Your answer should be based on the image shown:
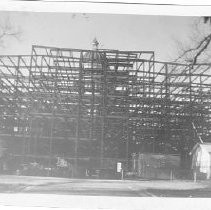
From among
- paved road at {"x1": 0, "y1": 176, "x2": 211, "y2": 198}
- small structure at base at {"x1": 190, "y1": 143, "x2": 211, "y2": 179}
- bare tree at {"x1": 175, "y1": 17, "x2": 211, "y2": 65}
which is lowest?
paved road at {"x1": 0, "y1": 176, "x2": 211, "y2": 198}

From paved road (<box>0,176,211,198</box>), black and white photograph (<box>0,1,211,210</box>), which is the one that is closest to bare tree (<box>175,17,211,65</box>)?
black and white photograph (<box>0,1,211,210</box>)

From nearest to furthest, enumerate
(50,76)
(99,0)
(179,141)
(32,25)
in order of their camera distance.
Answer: (99,0)
(32,25)
(179,141)
(50,76)

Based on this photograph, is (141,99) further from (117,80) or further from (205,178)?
(205,178)

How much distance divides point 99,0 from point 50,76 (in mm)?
6267

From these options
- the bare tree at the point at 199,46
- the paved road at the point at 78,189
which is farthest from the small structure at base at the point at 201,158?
the bare tree at the point at 199,46

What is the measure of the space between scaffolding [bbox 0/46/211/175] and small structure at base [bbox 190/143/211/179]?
0.31m

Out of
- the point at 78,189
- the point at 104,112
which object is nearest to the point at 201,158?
the point at 104,112

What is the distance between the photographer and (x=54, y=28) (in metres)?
9.13

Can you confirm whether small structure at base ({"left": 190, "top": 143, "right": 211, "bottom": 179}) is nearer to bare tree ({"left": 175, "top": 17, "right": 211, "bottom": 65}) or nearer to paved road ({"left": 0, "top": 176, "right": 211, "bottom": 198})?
paved road ({"left": 0, "top": 176, "right": 211, "bottom": 198})

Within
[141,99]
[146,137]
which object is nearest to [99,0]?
[146,137]

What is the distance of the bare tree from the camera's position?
852 cm

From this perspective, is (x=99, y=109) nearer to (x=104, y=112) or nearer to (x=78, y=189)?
(x=104, y=112)

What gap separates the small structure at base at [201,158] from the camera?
11625 mm

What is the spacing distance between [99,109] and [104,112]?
0.18 metres
